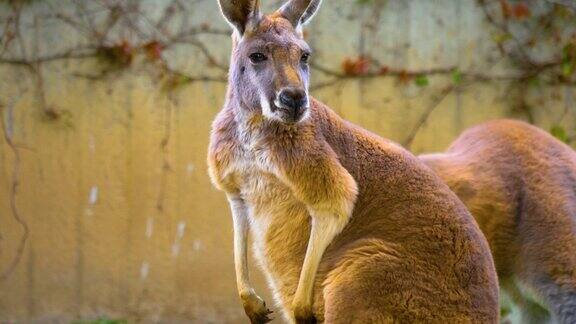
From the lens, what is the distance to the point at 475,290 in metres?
5.31

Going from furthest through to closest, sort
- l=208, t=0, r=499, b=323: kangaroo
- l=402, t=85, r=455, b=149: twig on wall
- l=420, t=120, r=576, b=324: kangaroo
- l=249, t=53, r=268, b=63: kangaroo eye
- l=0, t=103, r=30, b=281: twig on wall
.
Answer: l=402, t=85, r=455, b=149: twig on wall, l=0, t=103, r=30, b=281: twig on wall, l=420, t=120, r=576, b=324: kangaroo, l=249, t=53, r=268, b=63: kangaroo eye, l=208, t=0, r=499, b=323: kangaroo

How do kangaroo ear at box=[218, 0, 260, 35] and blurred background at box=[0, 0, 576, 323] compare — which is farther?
blurred background at box=[0, 0, 576, 323]

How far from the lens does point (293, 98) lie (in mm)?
5145

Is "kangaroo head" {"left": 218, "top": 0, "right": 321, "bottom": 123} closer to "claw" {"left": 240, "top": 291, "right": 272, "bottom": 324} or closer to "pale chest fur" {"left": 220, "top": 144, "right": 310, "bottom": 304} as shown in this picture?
"pale chest fur" {"left": 220, "top": 144, "right": 310, "bottom": 304}

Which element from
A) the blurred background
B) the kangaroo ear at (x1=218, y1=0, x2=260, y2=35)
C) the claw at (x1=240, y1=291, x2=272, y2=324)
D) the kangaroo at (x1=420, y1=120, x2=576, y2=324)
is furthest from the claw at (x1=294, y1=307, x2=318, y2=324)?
the blurred background

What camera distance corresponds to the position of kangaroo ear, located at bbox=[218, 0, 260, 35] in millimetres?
5488

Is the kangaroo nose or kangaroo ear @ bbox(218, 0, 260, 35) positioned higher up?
kangaroo ear @ bbox(218, 0, 260, 35)

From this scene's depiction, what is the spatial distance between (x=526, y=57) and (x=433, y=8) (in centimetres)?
86

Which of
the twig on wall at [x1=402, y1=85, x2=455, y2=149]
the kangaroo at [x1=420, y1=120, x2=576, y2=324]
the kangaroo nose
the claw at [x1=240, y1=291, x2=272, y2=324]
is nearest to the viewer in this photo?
the kangaroo nose

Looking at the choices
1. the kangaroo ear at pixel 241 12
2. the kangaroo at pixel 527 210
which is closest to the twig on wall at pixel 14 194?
the kangaroo at pixel 527 210

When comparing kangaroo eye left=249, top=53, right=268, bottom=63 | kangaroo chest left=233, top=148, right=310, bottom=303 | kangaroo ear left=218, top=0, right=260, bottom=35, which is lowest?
kangaroo chest left=233, top=148, right=310, bottom=303

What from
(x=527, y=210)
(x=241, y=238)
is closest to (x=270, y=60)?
(x=241, y=238)

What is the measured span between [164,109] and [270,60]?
4044mm

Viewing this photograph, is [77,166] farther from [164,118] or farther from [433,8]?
[433,8]
